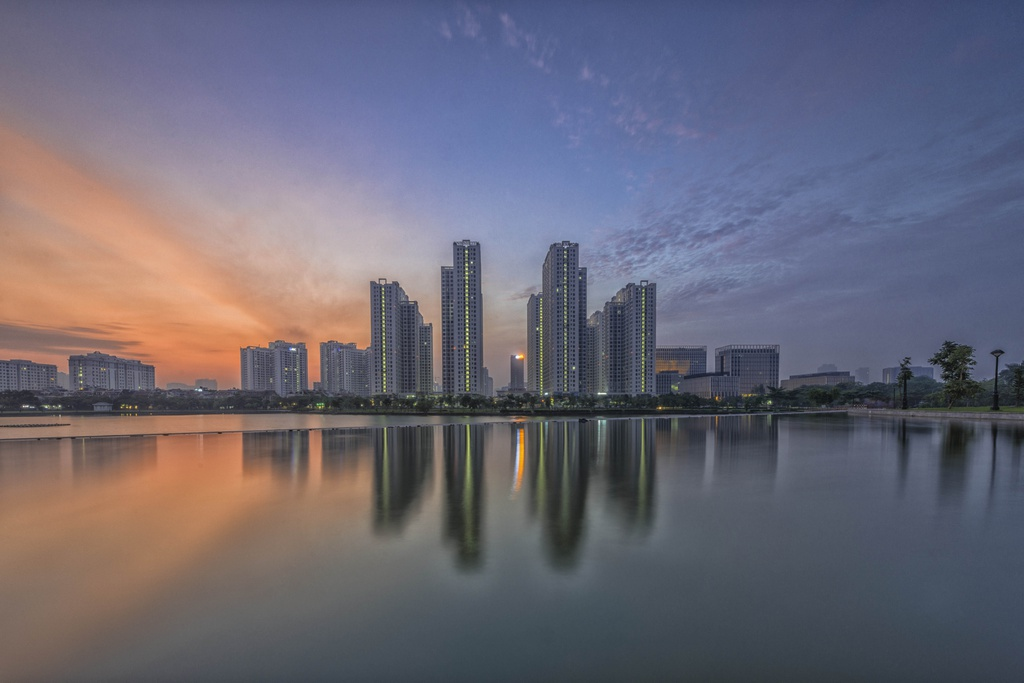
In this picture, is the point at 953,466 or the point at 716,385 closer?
→ the point at 953,466

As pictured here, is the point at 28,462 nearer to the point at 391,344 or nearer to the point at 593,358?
the point at 391,344

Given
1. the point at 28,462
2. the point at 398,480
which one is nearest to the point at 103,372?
the point at 28,462

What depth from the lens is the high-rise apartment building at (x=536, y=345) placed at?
116m

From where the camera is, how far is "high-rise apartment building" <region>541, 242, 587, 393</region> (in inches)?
3999

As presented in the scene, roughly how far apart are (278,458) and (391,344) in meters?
98.7

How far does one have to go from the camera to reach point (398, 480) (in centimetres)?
1416

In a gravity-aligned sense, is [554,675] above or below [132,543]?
above

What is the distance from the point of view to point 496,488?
12859 millimetres

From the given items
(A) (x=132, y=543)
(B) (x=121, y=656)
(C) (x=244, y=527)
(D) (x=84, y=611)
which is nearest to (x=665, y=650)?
(B) (x=121, y=656)

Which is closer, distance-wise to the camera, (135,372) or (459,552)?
(459,552)

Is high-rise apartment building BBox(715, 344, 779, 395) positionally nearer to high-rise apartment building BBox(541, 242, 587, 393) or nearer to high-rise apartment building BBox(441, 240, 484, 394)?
high-rise apartment building BBox(541, 242, 587, 393)

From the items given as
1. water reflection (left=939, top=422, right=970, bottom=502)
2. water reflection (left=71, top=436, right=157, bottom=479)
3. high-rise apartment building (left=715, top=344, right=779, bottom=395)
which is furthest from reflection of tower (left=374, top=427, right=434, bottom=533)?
high-rise apartment building (left=715, top=344, right=779, bottom=395)

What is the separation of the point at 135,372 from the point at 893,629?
253612 mm

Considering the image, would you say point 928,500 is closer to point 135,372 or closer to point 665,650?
point 665,650
